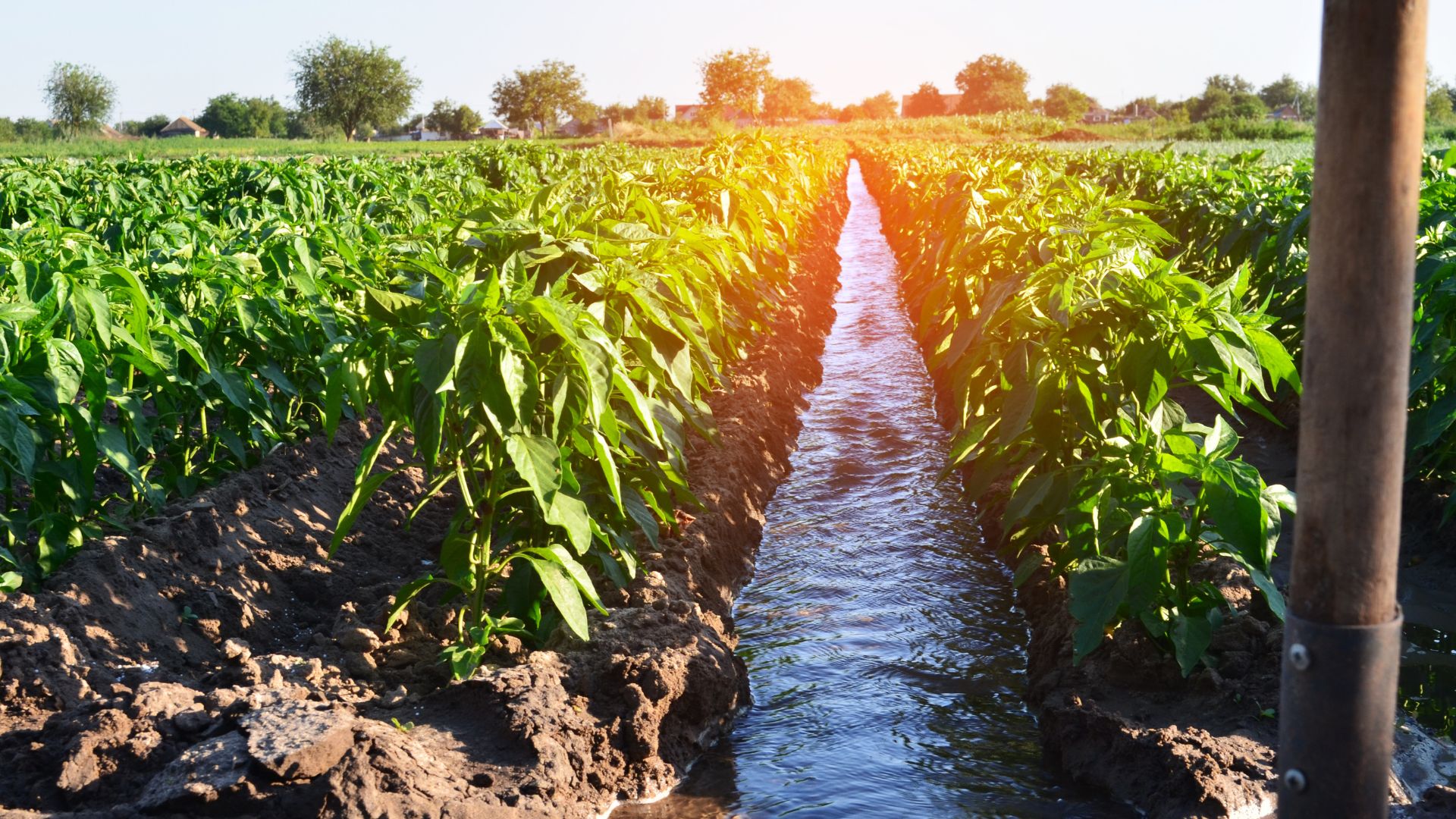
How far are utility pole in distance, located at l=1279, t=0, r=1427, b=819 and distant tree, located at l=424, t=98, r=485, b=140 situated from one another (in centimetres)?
10548

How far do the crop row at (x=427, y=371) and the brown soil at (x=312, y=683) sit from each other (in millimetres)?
195

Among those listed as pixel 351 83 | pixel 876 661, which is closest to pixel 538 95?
pixel 351 83

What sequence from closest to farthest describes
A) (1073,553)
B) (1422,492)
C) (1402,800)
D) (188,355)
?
(1402,800) < (1073,553) < (188,355) < (1422,492)

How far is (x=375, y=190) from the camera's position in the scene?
39.1 ft

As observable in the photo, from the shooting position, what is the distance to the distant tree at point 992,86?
4109 inches

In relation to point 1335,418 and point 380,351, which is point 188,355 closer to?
point 380,351

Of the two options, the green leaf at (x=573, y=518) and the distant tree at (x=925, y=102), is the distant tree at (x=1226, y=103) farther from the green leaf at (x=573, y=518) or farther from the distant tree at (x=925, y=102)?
the green leaf at (x=573, y=518)

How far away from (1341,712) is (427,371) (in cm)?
227

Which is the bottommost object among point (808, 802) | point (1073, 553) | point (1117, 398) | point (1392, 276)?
point (808, 802)

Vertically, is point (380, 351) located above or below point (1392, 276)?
below

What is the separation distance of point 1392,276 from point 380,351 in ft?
8.86

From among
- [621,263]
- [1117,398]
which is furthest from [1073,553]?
[621,263]

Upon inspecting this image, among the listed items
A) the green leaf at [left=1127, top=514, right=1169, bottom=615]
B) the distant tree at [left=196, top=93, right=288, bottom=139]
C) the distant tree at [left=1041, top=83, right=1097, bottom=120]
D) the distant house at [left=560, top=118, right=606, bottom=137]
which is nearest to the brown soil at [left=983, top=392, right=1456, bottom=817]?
the green leaf at [left=1127, top=514, right=1169, bottom=615]

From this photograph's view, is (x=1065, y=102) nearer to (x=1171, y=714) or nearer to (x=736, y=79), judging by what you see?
(x=736, y=79)
